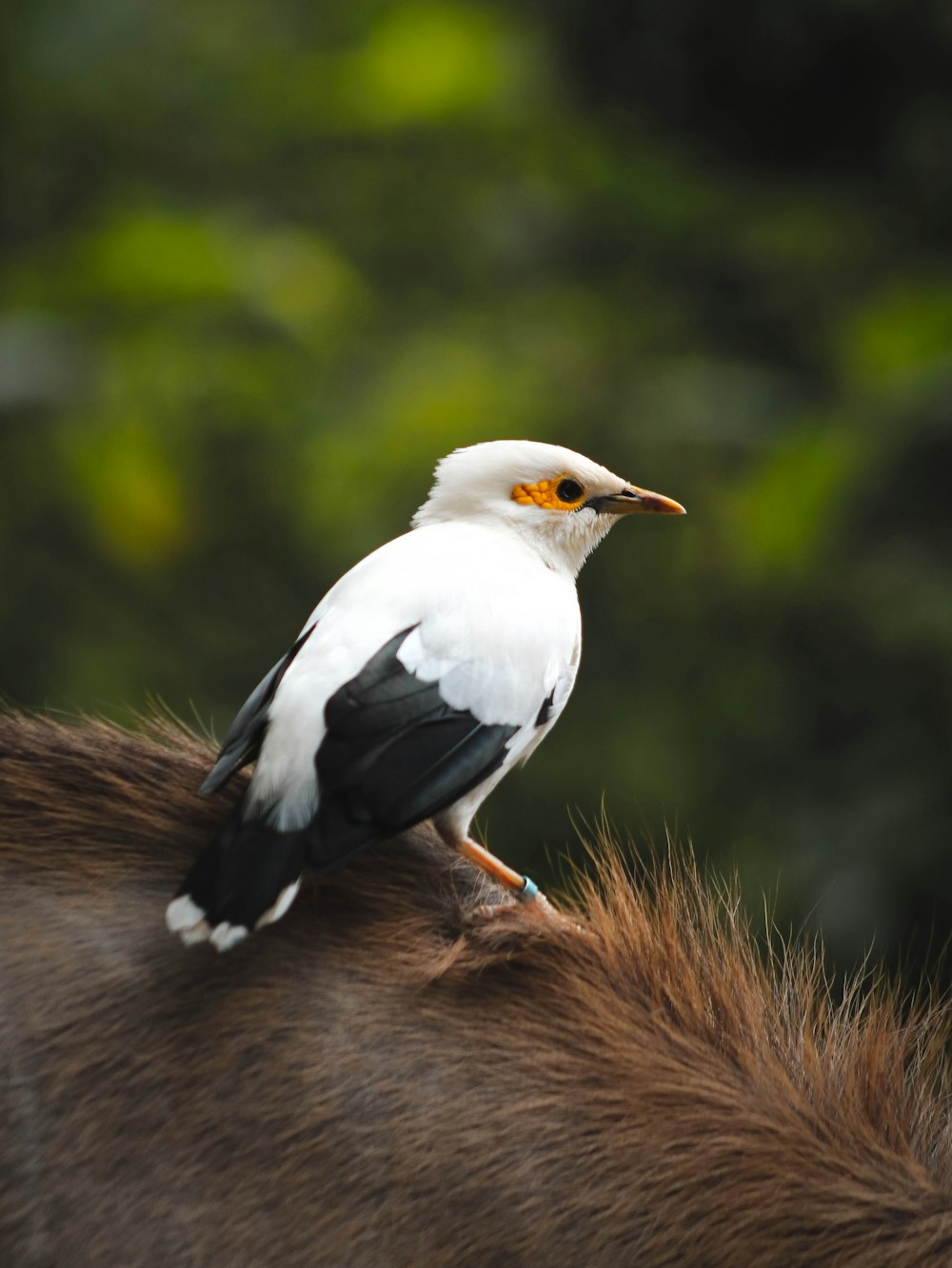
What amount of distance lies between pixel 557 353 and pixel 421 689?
156 centimetres

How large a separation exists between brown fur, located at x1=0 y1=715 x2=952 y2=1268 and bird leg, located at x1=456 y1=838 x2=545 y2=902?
0.13 ft

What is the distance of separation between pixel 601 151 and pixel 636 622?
30.8 inches

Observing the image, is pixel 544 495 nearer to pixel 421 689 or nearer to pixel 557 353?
pixel 421 689

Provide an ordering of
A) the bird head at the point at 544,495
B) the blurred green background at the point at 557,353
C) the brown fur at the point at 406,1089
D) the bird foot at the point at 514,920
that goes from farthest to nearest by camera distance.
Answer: the blurred green background at the point at 557,353, the bird head at the point at 544,495, the bird foot at the point at 514,920, the brown fur at the point at 406,1089

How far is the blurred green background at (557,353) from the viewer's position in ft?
6.57

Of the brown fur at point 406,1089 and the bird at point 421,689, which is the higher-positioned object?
the bird at point 421,689

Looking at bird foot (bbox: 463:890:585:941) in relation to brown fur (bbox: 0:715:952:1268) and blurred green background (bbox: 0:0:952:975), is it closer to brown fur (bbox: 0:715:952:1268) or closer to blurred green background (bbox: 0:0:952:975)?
brown fur (bbox: 0:715:952:1268)

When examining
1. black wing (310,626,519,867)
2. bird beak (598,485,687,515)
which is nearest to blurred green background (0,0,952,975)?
bird beak (598,485,687,515)

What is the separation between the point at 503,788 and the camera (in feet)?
8.30

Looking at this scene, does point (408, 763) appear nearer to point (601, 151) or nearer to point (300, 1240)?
point (300, 1240)

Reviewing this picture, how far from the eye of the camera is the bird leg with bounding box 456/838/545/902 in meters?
0.96

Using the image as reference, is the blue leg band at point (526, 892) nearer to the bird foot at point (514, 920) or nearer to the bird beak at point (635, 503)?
the bird foot at point (514, 920)

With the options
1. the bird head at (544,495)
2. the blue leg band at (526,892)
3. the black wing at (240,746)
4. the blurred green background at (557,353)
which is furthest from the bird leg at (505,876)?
the blurred green background at (557,353)

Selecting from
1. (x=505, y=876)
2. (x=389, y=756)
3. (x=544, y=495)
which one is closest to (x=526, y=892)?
(x=505, y=876)
